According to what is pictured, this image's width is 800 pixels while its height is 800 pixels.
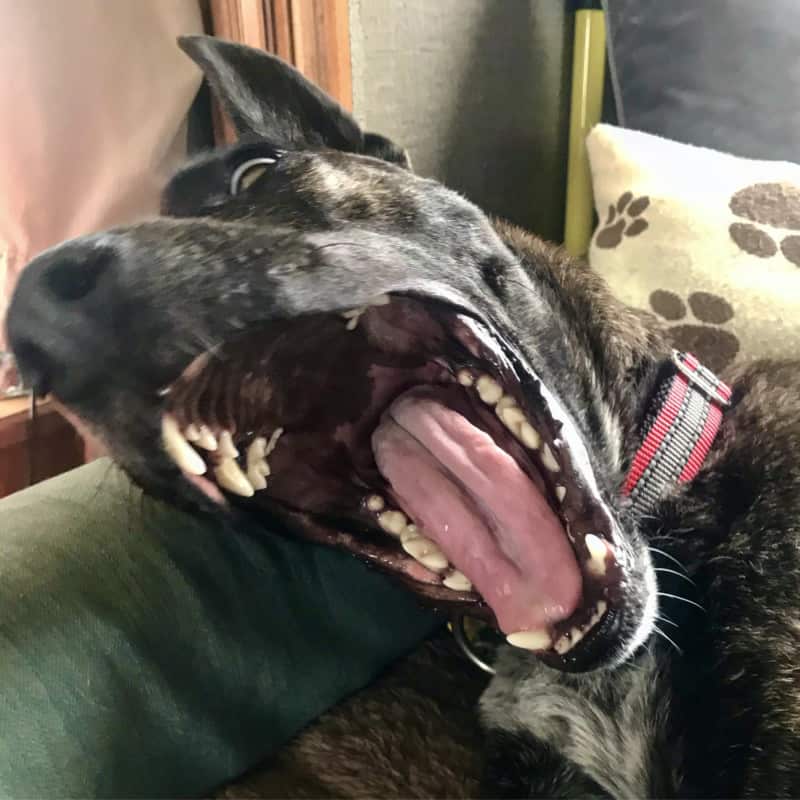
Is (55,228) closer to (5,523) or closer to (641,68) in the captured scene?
(5,523)

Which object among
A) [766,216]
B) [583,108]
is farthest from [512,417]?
[583,108]

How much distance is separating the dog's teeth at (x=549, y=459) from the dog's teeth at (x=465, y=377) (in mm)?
138

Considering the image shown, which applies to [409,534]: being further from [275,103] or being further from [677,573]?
[275,103]

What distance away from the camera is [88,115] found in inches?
79.0

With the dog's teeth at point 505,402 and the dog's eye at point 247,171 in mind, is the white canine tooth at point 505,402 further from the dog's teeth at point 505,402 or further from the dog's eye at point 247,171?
the dog's eye at point 247,171

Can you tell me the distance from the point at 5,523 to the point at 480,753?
2.49ft

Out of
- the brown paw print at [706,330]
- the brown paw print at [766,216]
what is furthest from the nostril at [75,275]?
the brown paw print at [766,216]

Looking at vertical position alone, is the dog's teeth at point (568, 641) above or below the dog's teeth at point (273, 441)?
below

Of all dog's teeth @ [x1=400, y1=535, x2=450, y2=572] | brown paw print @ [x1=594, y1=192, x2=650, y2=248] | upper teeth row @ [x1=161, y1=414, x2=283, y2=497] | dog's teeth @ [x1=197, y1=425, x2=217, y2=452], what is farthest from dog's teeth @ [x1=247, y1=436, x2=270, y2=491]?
brown paw print @ [x1=594, y1=192, x2=650, y2=248]

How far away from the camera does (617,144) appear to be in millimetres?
1827

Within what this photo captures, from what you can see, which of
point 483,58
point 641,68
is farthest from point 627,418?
point 483,58

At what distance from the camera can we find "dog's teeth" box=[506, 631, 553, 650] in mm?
1061

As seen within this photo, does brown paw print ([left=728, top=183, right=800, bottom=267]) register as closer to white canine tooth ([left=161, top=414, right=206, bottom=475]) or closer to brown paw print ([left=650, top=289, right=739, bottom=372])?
brown paw print ([left=650, top=289, right=739, bottom=372])

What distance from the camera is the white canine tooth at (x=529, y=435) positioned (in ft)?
3.55
